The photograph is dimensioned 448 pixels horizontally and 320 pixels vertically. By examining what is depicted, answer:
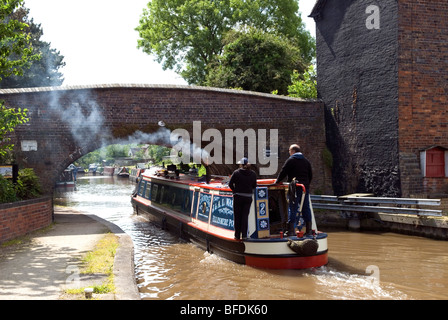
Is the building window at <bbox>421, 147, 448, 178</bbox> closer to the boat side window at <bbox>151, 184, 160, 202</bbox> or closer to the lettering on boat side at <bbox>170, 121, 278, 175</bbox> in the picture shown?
the lettering on boat side at <bbox>170, 121, 278, 175</bbox>

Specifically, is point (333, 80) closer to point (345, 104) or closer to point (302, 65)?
point (345, 104)

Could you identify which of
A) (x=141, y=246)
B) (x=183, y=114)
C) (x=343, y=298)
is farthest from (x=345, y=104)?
(x=343, y=298)

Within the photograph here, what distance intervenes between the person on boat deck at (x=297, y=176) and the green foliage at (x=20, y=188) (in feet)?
16.6

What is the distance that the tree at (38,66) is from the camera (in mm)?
25344

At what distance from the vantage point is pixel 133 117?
1379 cm

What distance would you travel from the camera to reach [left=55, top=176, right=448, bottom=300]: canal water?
20.6 feet

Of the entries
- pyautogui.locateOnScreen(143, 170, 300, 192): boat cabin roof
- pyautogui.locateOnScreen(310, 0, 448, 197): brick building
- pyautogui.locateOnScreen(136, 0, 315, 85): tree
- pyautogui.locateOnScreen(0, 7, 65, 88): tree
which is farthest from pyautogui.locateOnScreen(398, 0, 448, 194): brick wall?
pyautogui.locateOnScreen(0, 7, 65, 88): tree

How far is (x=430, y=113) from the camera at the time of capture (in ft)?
39.4

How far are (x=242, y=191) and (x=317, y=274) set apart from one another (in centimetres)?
175

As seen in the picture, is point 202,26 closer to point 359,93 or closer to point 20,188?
point 359,93

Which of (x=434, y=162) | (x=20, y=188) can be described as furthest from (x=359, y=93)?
(x=20, y=188)

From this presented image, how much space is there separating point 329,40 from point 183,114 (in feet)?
17.2

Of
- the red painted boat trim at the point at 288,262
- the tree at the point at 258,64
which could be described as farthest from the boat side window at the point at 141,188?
the red painted boat trim at the point at 288,262

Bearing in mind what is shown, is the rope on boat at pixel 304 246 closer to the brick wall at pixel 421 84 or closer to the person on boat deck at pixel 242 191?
the person on boat deck at pixel 242 191
